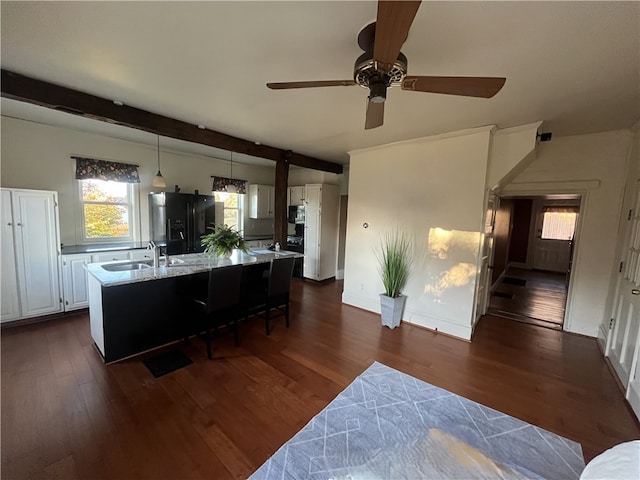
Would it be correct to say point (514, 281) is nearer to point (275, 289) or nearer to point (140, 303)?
point (275, 289)

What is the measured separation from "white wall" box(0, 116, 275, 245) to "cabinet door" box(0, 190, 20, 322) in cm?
72

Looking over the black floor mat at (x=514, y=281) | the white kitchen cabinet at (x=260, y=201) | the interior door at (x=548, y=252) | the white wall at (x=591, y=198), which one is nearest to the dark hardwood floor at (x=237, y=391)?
the white wall at (x=591, y=198)

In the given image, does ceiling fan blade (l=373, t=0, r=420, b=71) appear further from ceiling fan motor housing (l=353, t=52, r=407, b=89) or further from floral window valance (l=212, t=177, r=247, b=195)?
floral window valance (l=212, t=177, r=247, b=195)

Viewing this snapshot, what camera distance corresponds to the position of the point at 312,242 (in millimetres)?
5719

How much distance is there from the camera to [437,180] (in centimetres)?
346

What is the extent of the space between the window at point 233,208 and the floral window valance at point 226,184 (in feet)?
0.62

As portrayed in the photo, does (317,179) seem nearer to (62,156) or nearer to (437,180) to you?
(437,180)

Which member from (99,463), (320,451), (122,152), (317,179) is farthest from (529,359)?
(122,152)

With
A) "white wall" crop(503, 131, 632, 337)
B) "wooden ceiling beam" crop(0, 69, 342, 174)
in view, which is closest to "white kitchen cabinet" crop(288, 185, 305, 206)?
"wooden ceiling beam" crop(0, 69, 342, 174)

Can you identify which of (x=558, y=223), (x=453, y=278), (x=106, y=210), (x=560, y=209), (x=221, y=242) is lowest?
(x=453, y=278)

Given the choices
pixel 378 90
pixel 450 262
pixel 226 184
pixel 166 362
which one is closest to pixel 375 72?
pixel 378 90

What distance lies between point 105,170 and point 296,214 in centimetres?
346

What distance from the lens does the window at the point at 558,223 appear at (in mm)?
7258

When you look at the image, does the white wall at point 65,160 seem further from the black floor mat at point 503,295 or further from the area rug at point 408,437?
the black floor mat at point 503,295
